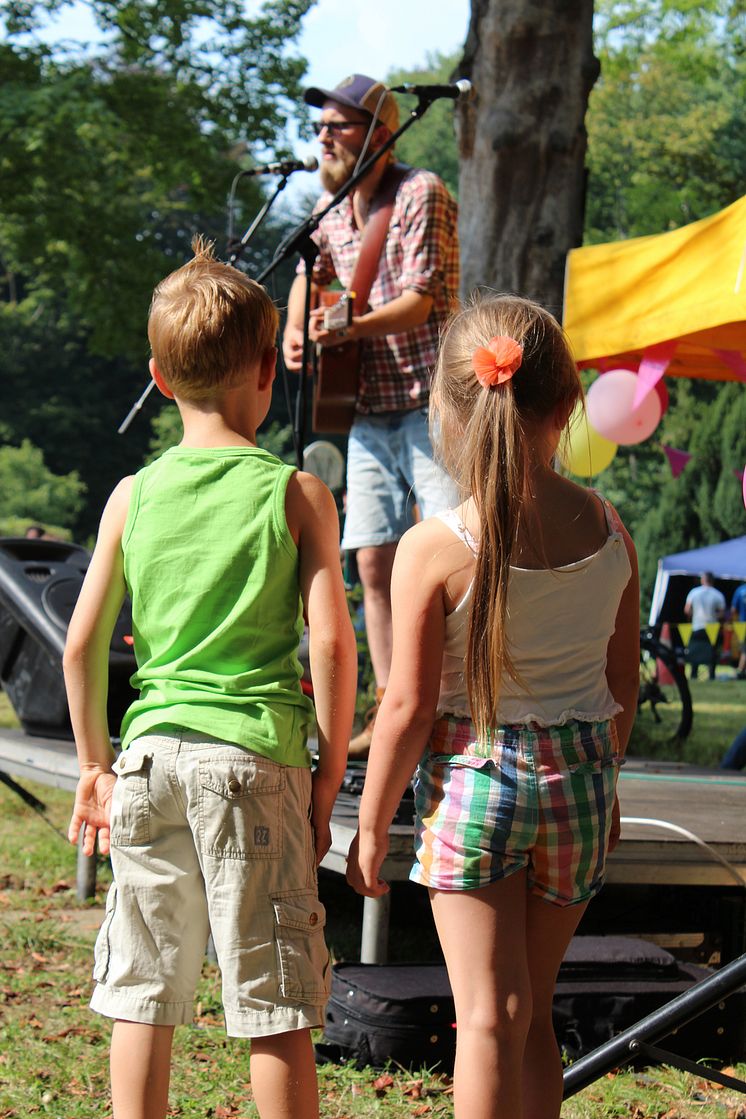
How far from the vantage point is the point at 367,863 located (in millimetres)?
1924

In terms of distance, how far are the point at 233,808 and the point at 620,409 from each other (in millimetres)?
3905

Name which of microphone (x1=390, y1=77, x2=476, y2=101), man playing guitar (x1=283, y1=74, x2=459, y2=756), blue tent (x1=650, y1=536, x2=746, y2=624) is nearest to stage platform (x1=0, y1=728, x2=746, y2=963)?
man playing guitar (x1=283, y1=74, x2=459, y2=756)

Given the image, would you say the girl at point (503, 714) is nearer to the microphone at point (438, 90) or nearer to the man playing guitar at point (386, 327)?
the man playing guitar at point (386, 327)

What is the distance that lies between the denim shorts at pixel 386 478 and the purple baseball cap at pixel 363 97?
0.99 m

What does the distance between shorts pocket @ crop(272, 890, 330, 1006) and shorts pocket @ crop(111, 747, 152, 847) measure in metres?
0.23

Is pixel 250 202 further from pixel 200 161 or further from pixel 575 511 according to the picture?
pixel 575 511

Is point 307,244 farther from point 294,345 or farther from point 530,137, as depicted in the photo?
point 530,137

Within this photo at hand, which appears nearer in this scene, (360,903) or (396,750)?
(396,750)

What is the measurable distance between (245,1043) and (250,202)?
15276 millimetres

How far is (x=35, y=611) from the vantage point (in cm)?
486

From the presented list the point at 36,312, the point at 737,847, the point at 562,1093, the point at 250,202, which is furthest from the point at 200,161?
the point at 36,312

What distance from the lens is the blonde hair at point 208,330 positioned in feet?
6.50

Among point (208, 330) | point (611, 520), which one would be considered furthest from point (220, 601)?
point (611, 520)

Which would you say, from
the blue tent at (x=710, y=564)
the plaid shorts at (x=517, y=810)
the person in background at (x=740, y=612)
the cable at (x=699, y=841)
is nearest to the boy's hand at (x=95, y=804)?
the plaid shorts at (x=517, y=810)
